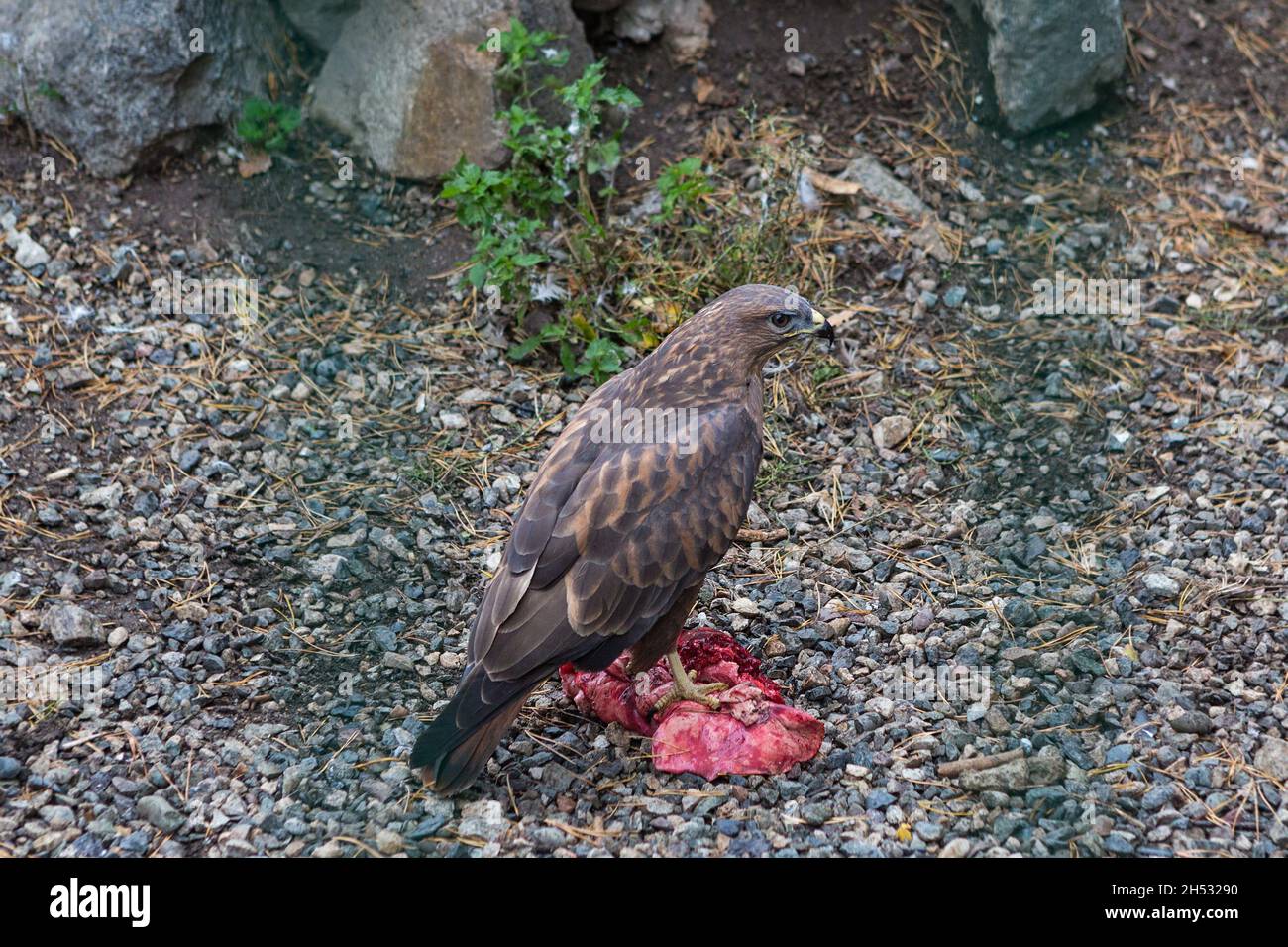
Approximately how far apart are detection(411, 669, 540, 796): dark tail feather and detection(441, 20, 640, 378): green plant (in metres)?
2.19

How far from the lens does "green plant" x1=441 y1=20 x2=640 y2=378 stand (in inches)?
233

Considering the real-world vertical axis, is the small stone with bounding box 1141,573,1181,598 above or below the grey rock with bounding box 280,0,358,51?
below

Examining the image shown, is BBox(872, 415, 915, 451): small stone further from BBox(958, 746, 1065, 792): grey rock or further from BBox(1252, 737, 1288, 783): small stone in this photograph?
BBox(1252, 737, 1288, 783): small stone

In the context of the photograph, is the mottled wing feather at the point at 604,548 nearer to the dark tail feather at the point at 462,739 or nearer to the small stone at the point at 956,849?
the dark tail feather at the point at 462,739

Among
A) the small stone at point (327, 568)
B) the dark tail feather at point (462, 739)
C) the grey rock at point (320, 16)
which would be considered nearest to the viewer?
the dark tail feather at point (462, 739)

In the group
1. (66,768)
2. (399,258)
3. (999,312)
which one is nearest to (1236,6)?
(999,312)

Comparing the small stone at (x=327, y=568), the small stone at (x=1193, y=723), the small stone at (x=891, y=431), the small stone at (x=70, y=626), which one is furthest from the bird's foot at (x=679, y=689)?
the small stone at (x=70, y=626)

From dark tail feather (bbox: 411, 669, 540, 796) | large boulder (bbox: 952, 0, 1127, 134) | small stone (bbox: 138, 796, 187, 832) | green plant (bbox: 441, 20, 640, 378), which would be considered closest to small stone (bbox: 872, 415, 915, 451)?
green plant (bbox: 441, 20, 640, 378)

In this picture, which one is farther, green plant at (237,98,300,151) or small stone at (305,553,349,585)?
green plant at (237,98,300,151)

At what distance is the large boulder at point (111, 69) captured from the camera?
632 centimetres

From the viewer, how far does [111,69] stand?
20.8ft

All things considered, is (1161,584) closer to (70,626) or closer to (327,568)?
(327,568)

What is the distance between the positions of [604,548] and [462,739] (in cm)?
77

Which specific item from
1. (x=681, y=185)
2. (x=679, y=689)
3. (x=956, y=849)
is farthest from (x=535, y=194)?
(x=956, y=849)
